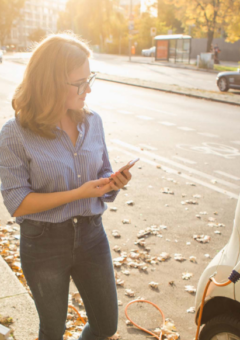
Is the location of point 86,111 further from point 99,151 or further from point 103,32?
point 103,32

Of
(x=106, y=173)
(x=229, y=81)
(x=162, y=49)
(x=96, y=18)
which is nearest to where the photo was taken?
(x=106, y=173)

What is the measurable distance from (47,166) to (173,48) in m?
39.9

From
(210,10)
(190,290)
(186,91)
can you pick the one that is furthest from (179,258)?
(210,10)

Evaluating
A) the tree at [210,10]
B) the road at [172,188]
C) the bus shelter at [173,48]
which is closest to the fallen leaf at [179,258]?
the road at [172,188]

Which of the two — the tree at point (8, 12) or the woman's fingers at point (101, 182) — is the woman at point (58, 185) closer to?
the woman's fingers at point (101, 182)

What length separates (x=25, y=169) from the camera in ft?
7.04

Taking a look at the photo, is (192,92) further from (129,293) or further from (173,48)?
(173,48)

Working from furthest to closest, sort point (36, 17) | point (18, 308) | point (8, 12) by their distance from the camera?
point (36, 17) < point (8, 12) < point (18, 308)

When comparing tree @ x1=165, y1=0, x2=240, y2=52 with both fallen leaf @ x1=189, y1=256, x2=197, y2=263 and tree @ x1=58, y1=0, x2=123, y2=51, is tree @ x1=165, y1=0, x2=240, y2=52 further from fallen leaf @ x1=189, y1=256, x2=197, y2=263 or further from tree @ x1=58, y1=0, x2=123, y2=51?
fallen leaf @ x1=189, y1=256, x2=197, y2=263

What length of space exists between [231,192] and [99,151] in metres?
4.72

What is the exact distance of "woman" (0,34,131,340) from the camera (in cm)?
212

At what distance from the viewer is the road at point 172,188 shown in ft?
13.3

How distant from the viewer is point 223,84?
19.4 meters

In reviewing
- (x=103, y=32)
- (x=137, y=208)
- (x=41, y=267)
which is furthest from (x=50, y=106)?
(x=103, y=32)
